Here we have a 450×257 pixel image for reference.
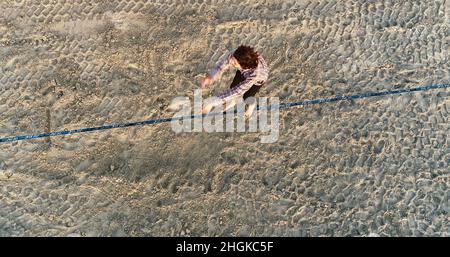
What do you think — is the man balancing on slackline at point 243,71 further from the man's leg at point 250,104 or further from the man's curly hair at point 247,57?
the man's leg at point 250,104

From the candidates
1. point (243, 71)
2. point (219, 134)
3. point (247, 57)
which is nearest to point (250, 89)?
point (243, 71)

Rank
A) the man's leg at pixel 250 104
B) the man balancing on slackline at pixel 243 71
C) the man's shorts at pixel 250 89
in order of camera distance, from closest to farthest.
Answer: the man balancing on slackline at pixel 243 71
the man's shorts at pixel 250 89
the man's leg at pixel 250 104

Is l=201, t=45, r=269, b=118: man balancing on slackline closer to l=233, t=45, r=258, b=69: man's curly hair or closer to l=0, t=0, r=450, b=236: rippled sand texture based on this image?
l=233, t=45, r=258, b=69: man's curly hair

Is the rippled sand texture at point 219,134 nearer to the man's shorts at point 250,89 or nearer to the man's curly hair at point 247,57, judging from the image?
the man's shorts at point 250,89

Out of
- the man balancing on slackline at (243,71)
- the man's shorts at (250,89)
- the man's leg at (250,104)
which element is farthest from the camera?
the man's leg at (250,104)

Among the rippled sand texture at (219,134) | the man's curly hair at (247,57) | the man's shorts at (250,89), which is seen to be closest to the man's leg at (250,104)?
the man's shorts at (250,89)

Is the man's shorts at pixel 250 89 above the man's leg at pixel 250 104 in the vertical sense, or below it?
above

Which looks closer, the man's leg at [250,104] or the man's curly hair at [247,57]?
the man's curly hair at [247,57]

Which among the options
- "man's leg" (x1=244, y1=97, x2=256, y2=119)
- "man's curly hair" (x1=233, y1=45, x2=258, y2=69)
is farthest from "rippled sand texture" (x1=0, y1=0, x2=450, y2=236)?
"man's curly hair" (x1=233, y1=45, x2=258, y2=69)
